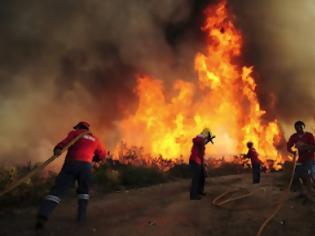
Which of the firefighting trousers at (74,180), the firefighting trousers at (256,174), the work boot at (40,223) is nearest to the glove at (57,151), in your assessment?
the firefighting trousers at (74,180)

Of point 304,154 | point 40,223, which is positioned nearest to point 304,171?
point 304,154

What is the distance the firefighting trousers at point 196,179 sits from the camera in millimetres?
10656

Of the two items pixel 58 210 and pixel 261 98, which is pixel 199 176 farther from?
pixel 261 98

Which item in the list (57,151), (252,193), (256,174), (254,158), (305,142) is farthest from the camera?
(254,158)

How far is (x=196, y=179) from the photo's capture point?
10.7m

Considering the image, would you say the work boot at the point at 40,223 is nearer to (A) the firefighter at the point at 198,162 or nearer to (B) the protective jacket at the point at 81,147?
(B) the protective jacket at the point at 81,147

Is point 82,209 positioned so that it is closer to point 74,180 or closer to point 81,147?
point 74,180

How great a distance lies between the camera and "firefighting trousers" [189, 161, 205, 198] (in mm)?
10656

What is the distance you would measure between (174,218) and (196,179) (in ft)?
8.61

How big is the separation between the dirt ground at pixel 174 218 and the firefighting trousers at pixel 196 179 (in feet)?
0.96

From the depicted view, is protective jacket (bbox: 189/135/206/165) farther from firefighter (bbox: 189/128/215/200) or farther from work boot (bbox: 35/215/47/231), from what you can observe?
work boot (bbox: 35/215/47/231)

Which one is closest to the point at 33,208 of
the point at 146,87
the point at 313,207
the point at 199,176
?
the point at 199,176

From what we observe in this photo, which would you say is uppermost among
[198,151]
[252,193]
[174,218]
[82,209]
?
[198,151]

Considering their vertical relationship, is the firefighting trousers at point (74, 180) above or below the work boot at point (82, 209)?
above
